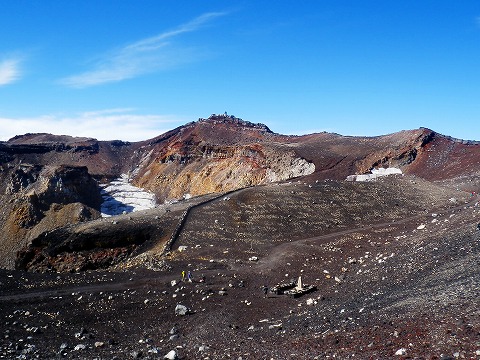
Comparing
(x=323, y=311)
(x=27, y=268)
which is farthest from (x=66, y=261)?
(x=323, y=311)

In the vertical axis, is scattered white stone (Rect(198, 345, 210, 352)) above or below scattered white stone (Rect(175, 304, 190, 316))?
above

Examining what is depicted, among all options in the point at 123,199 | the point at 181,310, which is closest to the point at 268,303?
the point at 181,310

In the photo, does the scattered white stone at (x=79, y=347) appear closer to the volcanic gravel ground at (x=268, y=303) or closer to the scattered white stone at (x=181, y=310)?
the volcanic gravel ground at (x=268, y=303)

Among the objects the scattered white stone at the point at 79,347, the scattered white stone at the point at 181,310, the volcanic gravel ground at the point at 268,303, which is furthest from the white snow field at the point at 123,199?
the scattered white stone at the point at 79,347

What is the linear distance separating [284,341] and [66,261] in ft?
66.6

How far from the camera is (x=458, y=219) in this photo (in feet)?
91.4

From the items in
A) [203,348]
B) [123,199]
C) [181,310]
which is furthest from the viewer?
[123,199]

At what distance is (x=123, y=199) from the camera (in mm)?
78938

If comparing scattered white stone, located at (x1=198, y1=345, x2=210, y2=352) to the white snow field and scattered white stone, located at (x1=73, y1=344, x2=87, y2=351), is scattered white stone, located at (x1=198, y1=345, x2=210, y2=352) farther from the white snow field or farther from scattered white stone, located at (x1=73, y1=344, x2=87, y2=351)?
the white snow field

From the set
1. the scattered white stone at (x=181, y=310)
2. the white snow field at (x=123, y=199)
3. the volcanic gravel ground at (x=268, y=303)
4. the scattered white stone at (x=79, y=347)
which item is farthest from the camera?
the white snow field at (x=123, y=199)

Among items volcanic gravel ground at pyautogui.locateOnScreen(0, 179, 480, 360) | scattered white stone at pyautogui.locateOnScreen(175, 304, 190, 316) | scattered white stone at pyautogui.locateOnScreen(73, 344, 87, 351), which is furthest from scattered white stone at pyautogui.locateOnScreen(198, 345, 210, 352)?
scattered white stone at pyautogui.locateOnScreen(175, 304, 190, 316)

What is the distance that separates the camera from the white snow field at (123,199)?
69.1 m

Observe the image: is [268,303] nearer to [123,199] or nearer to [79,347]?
[79,347]

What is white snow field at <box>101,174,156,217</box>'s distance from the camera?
69062 millimetres
